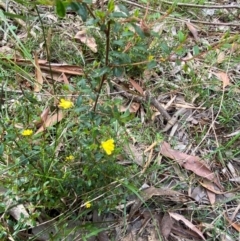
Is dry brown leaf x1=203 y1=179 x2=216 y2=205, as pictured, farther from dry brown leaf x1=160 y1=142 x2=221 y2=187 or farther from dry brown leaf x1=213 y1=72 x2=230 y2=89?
dry brown leaf x1=213 y1=72 x2=230 y2=89

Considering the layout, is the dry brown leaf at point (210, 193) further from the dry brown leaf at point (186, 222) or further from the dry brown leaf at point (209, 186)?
the dry brown leaf at point (186, 222)

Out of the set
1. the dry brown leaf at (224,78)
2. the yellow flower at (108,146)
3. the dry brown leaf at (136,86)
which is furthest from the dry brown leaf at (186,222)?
the dry brown leaf at (224,78)

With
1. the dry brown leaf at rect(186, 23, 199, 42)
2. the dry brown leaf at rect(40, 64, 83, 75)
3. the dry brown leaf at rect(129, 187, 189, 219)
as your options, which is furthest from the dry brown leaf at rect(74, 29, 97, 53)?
the dry brown leaf at rect(129, 187, 189, 219)

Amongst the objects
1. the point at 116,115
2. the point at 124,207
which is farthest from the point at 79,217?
the point at 116,115

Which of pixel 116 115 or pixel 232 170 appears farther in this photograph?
pixel 232 170

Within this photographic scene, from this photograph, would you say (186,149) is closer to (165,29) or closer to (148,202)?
(148,202)
